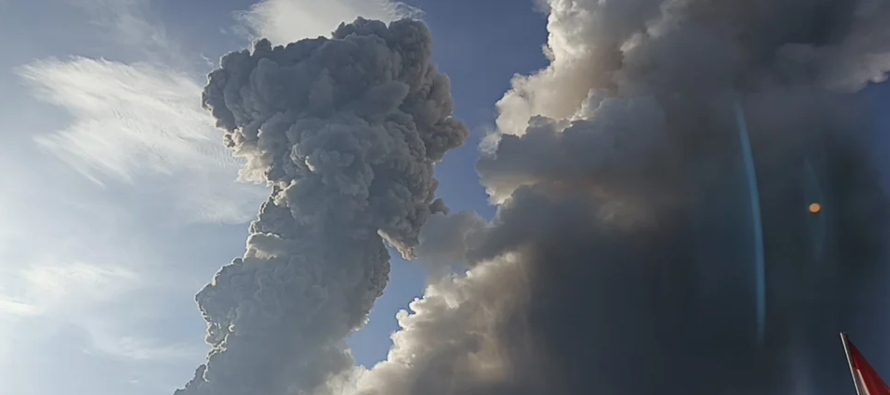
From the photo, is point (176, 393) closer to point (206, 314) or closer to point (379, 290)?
point (206, 314)

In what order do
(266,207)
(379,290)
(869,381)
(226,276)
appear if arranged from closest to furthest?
(869,381)
(226,276)
(266,207)
(379,290)

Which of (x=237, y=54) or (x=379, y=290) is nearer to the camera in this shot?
(x=237, y=54)

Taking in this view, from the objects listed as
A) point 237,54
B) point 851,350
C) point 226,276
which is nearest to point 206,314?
point 226,276

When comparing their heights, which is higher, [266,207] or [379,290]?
[266,207]

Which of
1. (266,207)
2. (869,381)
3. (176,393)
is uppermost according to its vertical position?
(266,207)

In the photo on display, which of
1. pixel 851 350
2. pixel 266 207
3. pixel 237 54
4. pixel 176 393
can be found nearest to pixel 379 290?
pixel 266 207

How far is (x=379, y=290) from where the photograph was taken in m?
84.1

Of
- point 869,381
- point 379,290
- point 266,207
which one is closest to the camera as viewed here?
point 869,381

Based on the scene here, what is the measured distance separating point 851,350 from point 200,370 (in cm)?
7264

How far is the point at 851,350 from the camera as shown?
1372 cm

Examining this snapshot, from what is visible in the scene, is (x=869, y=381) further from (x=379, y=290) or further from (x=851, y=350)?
(x=379, y=290)

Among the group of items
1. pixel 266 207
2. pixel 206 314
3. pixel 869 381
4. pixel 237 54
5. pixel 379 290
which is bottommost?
pixel 869 381

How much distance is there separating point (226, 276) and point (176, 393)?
528 inches

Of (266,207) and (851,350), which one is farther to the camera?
(266,207)
